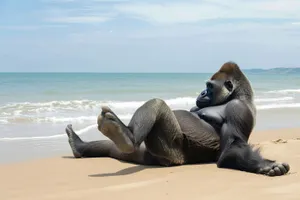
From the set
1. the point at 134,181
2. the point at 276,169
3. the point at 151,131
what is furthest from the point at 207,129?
the point at 134,181

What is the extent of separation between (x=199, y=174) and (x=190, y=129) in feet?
2.68

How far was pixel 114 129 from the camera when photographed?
461 centimetres

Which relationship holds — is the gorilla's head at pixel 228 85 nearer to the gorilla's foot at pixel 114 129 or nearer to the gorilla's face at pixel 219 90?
the gorilla's face at pixel 219 90

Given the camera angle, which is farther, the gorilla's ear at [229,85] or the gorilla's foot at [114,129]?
the gorilla's ear at [229,85]

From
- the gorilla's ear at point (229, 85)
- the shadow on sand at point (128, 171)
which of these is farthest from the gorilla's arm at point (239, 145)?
the shadow on sand at point (128, 171)

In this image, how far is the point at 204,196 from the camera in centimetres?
375

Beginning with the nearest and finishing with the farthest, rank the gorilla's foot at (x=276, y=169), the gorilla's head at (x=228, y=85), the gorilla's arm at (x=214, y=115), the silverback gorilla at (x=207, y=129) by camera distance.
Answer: the gorilla's foot at (x=276, y=169) → the silverback gorilla at (x=207, y=129) → the gorilla's arm at (x=214, y=115) → the gorilla's head at (x=228, y=85)

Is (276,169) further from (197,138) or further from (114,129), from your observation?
(114,129)

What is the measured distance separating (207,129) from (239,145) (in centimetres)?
53

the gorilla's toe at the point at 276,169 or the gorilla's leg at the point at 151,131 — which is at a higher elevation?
the gorilla's leg at the point at 151,131

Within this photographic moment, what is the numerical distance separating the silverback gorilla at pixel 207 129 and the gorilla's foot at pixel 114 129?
0.37ft

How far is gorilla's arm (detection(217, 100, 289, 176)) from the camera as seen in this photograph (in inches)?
190

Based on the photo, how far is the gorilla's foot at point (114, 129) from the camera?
459 centimetres

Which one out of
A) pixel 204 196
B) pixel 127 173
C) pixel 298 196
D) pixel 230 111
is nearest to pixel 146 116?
pixel 127 173
